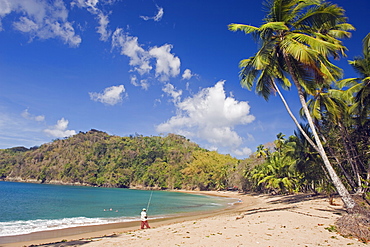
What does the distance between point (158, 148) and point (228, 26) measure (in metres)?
111

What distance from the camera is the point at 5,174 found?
125125mm

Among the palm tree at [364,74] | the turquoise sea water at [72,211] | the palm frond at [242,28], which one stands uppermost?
the palm frond at [242,28]

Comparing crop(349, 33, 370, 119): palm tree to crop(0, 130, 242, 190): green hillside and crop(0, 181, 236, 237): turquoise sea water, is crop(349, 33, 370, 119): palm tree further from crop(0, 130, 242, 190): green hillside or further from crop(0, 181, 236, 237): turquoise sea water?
crop(0, 130, 242, 190): green hillside

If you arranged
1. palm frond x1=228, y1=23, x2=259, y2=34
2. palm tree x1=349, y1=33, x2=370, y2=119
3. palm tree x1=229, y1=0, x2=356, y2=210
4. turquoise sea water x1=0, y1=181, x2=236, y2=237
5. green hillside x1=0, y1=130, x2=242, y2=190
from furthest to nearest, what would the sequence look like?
green hillside x1=0, y1=130, x2=242, y2=190, turquoise sea water x1=0, y1=181, x2=236, y2=237, palm tree x1=349, y1=33, x2=370, y2=119, palm frond x1=228, y1=23, x2=259, y2=34, palm tree x1=229, y1=0, x2=356, y2=210

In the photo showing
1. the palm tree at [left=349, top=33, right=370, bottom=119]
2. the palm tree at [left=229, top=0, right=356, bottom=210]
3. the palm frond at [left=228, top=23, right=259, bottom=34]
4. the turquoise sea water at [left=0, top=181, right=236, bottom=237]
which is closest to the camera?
the palm tree at [left=229, top=0, right=356, bottom=210]

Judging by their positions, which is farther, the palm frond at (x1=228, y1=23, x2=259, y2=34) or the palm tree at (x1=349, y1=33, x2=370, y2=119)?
the palm tree at (x1=349, y1=33, x2=370, y2=119)

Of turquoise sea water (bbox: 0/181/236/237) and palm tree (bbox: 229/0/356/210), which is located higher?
palm tree (bbox: 229/0/356/210)

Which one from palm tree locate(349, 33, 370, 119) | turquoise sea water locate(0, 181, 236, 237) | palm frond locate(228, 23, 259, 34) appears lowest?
turquoise sea water locate(0, 181, 236, 237)

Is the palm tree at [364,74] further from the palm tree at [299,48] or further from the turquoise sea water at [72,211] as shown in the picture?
the turquoise sea water at [72,211]

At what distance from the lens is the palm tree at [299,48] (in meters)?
10.4

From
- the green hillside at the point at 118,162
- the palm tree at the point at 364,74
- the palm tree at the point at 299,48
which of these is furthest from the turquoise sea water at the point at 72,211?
the green hillside at the point at 118,162

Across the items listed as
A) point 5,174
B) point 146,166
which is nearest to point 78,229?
point 146,166

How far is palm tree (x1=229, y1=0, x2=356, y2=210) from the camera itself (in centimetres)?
1044

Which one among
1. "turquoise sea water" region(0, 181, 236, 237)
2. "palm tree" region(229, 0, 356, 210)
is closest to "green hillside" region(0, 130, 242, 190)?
"turquoise sea water" region(0, 181, 236, 237)
